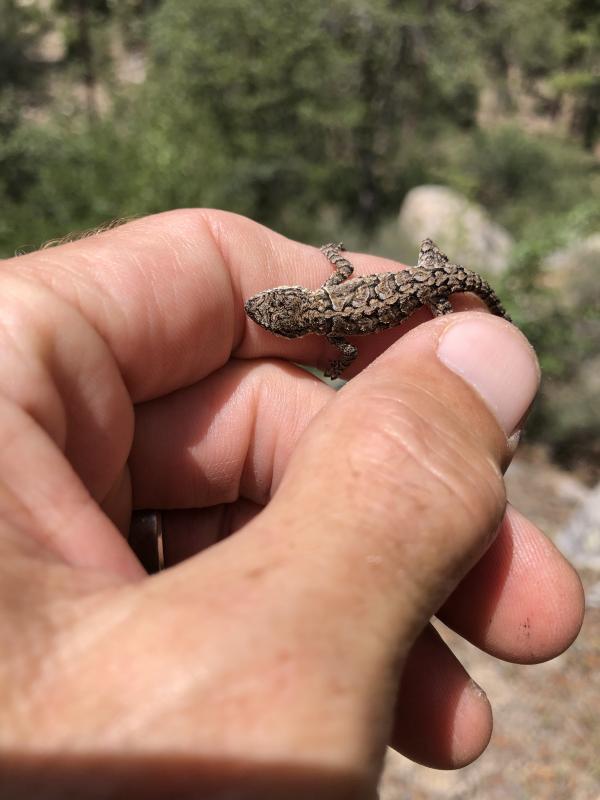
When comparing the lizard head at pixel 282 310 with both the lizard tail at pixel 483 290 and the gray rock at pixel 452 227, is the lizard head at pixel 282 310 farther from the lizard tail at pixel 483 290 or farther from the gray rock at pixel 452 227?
the gray rock at pixel 452 227

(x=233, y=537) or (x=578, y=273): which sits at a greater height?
(x=233, y=537)

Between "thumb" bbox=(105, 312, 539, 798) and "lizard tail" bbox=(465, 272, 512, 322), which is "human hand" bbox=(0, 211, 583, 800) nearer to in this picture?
"thumb" bbox=(105, 312, 539, 798)

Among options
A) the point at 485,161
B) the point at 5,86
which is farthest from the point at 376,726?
the point at 5,86

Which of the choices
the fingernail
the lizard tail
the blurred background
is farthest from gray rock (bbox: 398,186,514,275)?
the fingernail

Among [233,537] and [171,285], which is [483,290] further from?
[233,537]

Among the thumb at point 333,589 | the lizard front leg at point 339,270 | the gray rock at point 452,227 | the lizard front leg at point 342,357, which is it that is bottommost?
the gray rock at point 452,227

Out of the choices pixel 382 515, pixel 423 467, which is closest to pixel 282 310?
pixel 423 467

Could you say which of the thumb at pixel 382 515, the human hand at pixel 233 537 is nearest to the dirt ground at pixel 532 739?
the human hand at pixel 233 537
